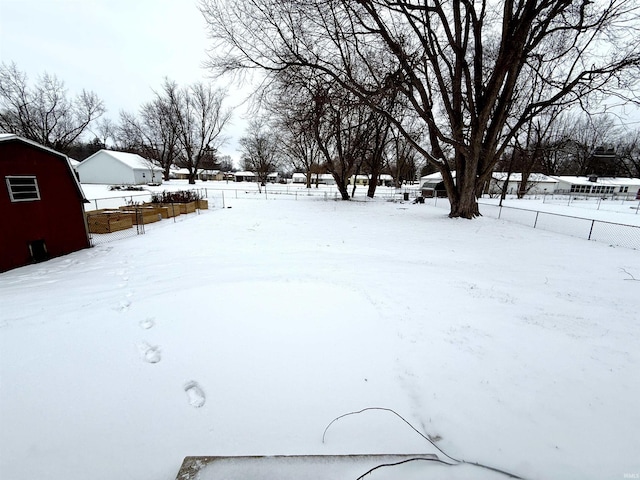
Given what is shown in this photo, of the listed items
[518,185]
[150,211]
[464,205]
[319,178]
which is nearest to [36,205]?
[150,211]

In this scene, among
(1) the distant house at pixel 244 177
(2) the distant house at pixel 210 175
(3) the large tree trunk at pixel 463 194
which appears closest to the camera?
(3) the large tree trunk at pixel 463 194

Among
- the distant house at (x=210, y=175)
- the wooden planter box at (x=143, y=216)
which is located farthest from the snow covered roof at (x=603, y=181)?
the distant house at (x=210, y=175)

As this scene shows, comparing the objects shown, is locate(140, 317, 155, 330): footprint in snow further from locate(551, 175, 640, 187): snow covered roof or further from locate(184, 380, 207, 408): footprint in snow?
locate(551, 175, 640, 187): snow covered roof

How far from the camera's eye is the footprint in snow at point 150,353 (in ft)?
10.5

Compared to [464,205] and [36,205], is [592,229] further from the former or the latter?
[36,205]

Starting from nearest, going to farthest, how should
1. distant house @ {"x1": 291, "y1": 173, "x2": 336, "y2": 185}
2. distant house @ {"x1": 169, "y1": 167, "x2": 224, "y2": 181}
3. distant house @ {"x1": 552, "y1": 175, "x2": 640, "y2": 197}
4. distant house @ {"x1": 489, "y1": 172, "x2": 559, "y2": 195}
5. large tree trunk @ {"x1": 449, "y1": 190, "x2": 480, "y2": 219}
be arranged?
large tree trunk @ {"x1": 449, "y1": 190, "x2": 480, "y2": 219}, distant house @ {"x1": 552, "y1": 175, "x2": 640, "y2": 197}, distant house @ {"x1": 489, "y1": 172, "x2": 559, "y2": 195}, distant house @ {"x1": 169, "y1": 167, "x2": 224, "y2": 181}, distant house @ {"x1": 291, "y1": 173, "x2": 336, "y2": 185}

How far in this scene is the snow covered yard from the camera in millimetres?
2188

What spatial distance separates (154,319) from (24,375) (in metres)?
1.39

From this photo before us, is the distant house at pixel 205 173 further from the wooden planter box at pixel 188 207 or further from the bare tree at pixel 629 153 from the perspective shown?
the bare tree at pixel 629 153

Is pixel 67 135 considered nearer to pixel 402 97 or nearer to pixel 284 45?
pixel 284 45

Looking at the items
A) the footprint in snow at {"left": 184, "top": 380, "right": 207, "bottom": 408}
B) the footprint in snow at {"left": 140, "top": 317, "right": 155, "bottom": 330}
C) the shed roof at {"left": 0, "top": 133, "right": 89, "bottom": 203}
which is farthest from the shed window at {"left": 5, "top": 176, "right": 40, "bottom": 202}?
the footprint in snow at {"left": 184, "top": 380, "right": 207, "bottom": 408}

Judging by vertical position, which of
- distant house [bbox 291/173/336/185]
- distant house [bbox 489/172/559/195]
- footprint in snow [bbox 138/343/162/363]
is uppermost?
distant house [bbox 291/173/336/185]

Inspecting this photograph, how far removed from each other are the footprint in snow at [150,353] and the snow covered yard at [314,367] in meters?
0.02

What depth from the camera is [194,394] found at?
272 cm
